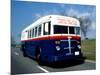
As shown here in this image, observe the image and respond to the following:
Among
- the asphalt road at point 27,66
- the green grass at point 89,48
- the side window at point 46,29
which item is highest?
the side window at point 46,29

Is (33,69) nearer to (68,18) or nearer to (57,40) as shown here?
(57,40)

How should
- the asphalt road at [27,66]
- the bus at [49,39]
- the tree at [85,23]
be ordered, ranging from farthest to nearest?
1. the tree at [85,23]
2. the bus at [49,39]
3. the asphalt road at [27,66]

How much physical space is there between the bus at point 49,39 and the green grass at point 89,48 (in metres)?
0.26

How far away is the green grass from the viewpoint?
414 cm

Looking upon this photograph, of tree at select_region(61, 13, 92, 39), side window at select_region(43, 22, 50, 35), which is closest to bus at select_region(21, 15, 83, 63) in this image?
side window at select_region(43, 22, 50, 35)

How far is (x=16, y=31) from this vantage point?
3684 millimetres

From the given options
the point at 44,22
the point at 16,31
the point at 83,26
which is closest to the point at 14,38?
the point at 16,31

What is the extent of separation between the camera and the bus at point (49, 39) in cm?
385

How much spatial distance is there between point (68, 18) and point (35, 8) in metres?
0.62

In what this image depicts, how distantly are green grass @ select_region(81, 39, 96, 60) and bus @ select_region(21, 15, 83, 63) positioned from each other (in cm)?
26

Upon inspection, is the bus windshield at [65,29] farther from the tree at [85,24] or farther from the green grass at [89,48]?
the green grass at [89,48]

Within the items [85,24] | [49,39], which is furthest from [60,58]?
[85,24]

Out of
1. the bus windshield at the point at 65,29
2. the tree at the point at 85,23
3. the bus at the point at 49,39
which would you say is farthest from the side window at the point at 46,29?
the tree at the point at 85,23

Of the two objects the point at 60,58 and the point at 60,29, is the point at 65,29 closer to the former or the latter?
the point at 60,29
